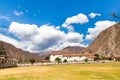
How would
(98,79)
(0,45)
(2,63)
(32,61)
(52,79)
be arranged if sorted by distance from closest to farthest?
1. (52,79)
2. (98,79)
3. (2,63)
4. (32,61)
5. (0,45)

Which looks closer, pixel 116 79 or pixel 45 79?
pixel 45 79

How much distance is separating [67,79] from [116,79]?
7160 millimetres

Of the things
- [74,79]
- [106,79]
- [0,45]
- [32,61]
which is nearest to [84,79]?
[74,79]

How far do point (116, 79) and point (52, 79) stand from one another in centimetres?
931

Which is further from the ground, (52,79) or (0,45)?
(0,45)

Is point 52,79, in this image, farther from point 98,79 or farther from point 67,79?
point 98,79

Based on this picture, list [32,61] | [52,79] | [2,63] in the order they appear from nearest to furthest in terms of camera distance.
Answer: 1. [52,79]
2. [2,63]
3. [32,61]

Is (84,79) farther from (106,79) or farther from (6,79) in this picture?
(6,79)

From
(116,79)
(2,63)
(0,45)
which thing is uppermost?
(0,45)

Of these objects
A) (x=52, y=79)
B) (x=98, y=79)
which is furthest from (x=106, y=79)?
(x=52, y=79)

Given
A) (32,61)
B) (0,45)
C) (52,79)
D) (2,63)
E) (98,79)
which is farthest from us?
(0,45)

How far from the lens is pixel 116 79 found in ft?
109

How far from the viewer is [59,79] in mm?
31047

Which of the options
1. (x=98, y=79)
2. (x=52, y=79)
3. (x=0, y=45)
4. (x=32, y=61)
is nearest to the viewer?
(x=52, y=79)
